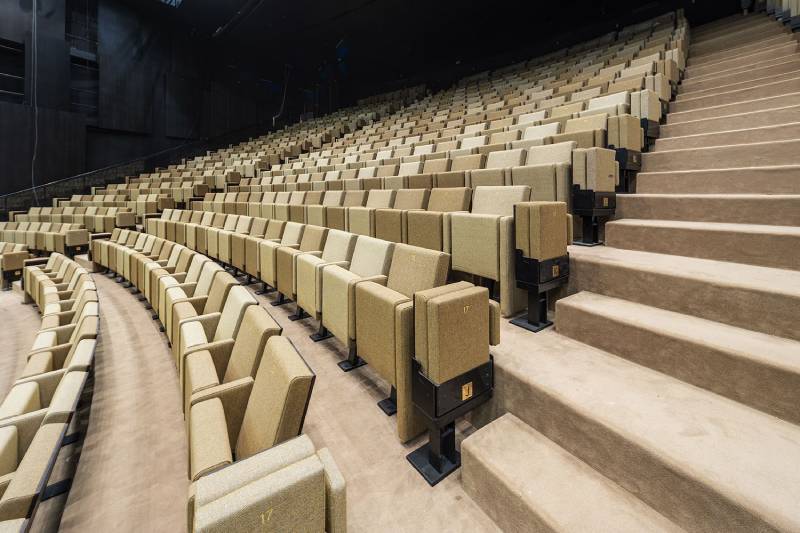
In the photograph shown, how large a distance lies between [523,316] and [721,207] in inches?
9.9

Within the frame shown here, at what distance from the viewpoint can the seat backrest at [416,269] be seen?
351 mm

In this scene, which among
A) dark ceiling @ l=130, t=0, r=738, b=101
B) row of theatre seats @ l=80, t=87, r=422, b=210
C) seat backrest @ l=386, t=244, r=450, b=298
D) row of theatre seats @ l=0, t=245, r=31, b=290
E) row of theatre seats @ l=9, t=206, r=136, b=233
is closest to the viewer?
seat backrest @ l=386, t=244, r=450, b=298

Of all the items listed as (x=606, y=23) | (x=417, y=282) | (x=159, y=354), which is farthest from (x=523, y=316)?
(x=606, y=23)

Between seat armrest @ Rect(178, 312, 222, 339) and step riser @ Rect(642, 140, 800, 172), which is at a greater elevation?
step riser @ Rect(642, 140, 800, 172)

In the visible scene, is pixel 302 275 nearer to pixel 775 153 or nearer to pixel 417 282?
pixel 417 282

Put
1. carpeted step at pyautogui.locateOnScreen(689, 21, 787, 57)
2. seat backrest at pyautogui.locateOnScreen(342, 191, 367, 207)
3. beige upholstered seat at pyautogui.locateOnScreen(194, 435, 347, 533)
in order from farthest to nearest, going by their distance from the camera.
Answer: carpeted step at pyautogui.locateOnScreen(689, 21, 787, 57), seat backrest at pyautogui.locateOnScreen(342, 191, 367, 207), beige upholstered seat at pyautogui.locateOnScreen(194, 435, 347, 533)

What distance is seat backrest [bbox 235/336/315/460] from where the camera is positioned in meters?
0.21

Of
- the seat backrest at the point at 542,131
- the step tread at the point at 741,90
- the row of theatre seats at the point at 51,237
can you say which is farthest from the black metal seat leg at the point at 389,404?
the row of theatre seats at the point at 51,237

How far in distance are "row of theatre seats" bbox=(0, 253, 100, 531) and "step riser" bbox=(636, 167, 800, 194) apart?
0.72 m

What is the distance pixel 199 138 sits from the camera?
107 inches

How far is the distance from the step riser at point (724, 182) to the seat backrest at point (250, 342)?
0.54 m

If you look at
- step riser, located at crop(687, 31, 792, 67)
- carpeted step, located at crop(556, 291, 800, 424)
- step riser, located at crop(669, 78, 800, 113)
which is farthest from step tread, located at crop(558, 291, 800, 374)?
step riser, located at crop(687, 31, 792, 67)

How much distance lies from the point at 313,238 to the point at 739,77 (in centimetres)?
93

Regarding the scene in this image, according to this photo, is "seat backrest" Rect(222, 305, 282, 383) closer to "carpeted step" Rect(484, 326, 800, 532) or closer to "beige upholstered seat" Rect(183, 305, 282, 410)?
"beige upholstered seat" Rect(183, 305, 282, 410)
